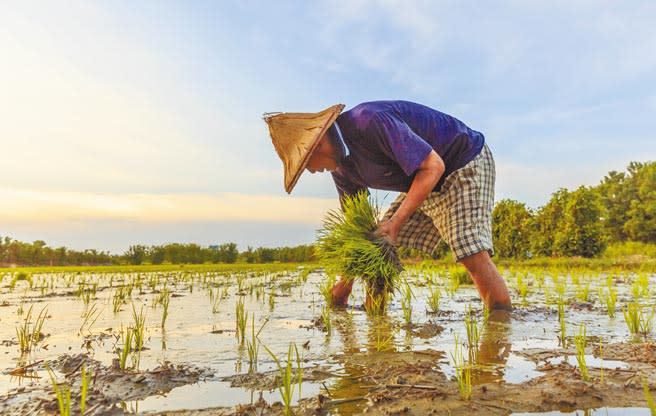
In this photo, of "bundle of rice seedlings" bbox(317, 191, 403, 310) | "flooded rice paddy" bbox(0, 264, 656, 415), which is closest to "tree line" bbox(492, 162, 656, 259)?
"flooded rice paddy" bbox(0, 264, 656, 415)

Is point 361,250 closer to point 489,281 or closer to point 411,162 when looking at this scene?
point 411,162

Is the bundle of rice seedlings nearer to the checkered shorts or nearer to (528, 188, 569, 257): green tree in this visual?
the checkered shorts

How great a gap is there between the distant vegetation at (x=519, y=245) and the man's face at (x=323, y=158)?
Answer: 33.3 feet

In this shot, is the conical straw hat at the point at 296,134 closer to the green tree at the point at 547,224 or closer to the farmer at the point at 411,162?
the farmer at the point at 411,162

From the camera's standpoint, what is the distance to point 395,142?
270cm

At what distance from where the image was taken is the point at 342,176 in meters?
3.60

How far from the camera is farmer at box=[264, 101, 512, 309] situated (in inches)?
107

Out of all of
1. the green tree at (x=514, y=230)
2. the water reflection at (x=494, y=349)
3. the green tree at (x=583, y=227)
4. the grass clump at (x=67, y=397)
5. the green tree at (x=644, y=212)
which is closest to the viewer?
the grass clump at (x=67, y=397)

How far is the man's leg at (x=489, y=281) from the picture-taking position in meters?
3.18

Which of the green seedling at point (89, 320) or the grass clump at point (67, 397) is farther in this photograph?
the green seedling at point (89, 320)

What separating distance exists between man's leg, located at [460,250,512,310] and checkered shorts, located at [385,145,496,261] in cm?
6

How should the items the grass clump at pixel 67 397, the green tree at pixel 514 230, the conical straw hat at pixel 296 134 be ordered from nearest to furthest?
1. the grass clump at pixel 67 397
2. the conical straw hat at pixel 296 134
3. the green tree at pixel 514 230

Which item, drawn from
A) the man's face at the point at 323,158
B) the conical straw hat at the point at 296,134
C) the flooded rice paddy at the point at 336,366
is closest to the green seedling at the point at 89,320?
the flooded rice paddy at the point at 336,366

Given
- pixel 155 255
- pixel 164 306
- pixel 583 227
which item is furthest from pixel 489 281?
pixel 155 255
